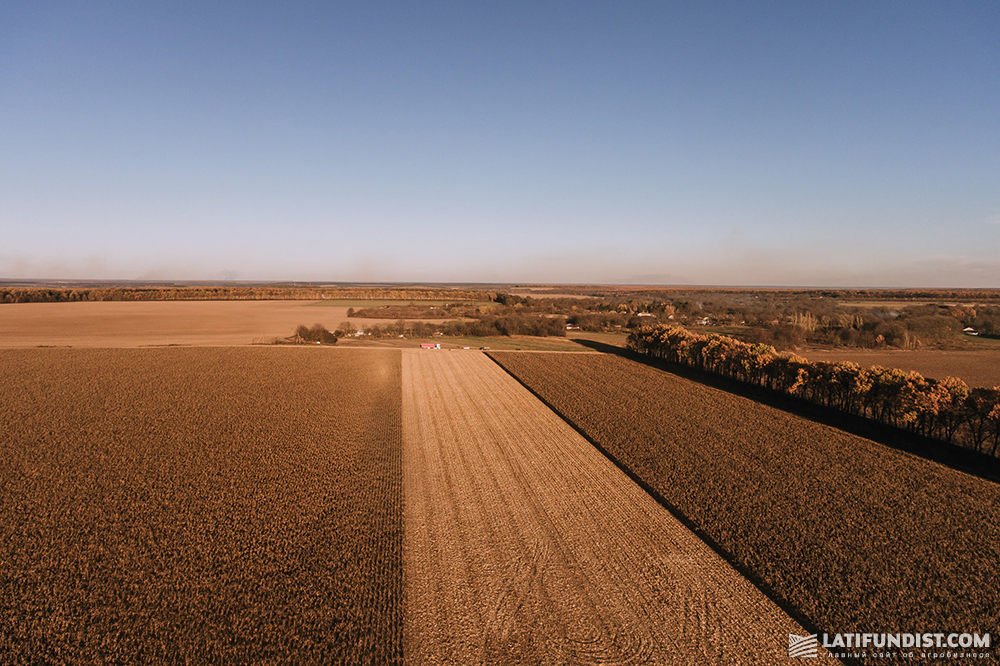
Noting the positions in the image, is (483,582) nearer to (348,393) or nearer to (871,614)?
(871,614)

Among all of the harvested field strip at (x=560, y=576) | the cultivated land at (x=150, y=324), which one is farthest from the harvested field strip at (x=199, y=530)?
the cultivated land at (x=150, y=324)

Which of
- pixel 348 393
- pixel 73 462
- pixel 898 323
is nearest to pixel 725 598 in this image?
pixel 73 462

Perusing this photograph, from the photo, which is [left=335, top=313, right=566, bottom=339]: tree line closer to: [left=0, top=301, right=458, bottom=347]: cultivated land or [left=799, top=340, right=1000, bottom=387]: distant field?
[left=0, top=301, right=458, bottom=347]: cultivated land
